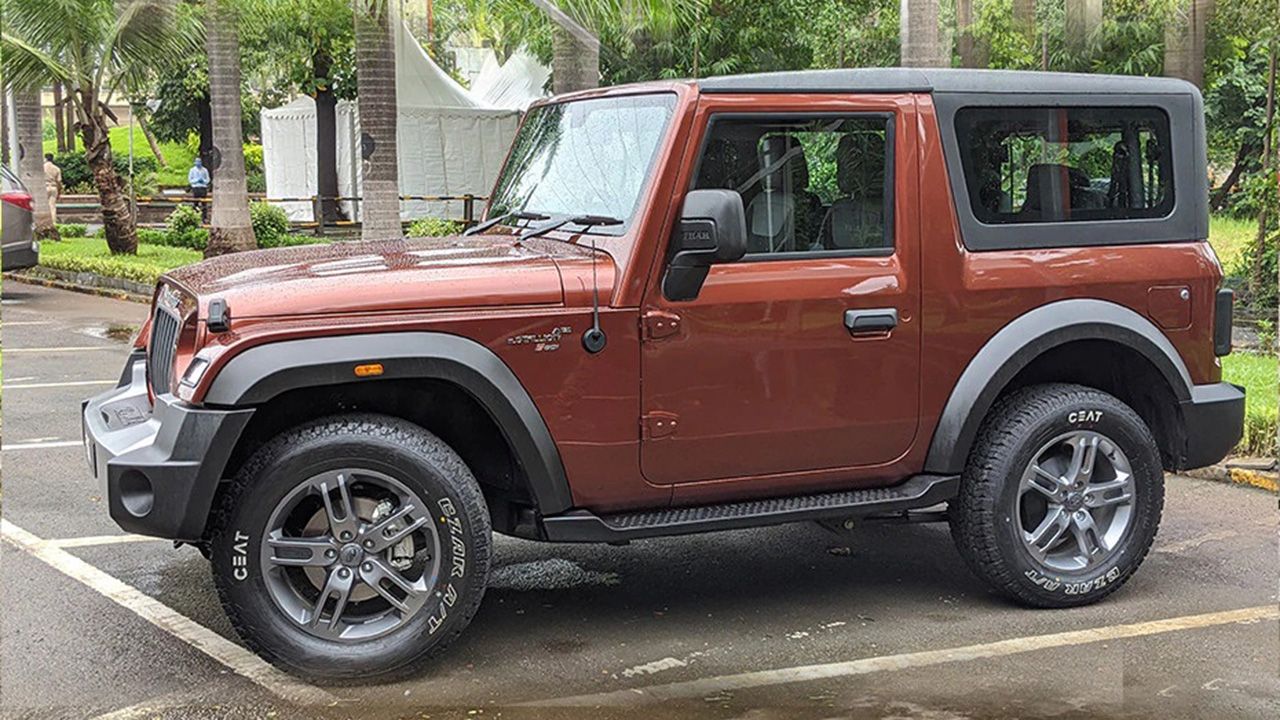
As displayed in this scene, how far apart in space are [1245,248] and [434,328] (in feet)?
41.4

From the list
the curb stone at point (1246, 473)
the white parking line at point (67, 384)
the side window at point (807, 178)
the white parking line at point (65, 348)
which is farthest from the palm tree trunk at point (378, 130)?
the side window at point (807, 178)

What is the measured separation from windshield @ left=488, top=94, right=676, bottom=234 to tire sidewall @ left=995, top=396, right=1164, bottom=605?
1847 millimetres

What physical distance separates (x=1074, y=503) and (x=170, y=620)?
358cm

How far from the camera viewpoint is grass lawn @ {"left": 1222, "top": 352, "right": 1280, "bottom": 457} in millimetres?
8141

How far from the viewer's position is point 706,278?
5125 millimetres

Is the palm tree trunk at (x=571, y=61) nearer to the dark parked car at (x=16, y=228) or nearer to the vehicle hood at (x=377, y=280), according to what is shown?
the dark parked car at (x=16, y=228)

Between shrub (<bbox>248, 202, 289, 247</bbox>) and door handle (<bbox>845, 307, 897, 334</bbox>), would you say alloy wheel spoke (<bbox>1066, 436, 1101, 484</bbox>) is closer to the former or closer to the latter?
door handle (<bbox>845, 307, 897, 334</bbox>)

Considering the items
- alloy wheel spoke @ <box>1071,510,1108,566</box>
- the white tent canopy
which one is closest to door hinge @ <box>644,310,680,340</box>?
alloy wheel spoke @ <box>1071,510,1108,566</box>

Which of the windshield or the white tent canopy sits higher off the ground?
the white tent canopy

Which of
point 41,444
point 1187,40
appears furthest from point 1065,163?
point 1187,40

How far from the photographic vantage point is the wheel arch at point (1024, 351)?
5.52m

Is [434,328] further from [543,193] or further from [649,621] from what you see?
[649,621]

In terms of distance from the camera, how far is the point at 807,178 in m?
5.42

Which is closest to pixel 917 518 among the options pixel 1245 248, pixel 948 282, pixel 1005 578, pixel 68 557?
pixel 1005 578
